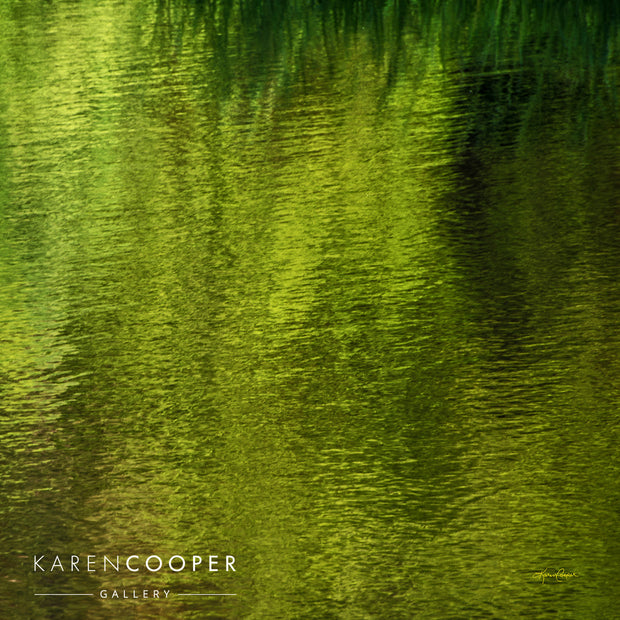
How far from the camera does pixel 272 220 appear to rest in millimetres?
5594

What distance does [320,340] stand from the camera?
14.3ft

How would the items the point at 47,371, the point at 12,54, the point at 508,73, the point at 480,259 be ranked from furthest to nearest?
the point at 12,54, the point at 508,73, the point at 480,259, the point at 47,371

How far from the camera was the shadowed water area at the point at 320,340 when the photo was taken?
10.2ft

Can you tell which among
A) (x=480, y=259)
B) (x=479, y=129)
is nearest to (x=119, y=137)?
(x=479, y=129)

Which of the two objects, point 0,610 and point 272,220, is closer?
point 0,610

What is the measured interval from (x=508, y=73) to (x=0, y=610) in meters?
5.65

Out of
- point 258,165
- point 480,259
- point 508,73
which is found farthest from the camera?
point 508,73

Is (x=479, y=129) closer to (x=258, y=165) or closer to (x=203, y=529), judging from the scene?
(x=258, y=165)

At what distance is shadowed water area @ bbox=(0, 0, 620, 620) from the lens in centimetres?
312
